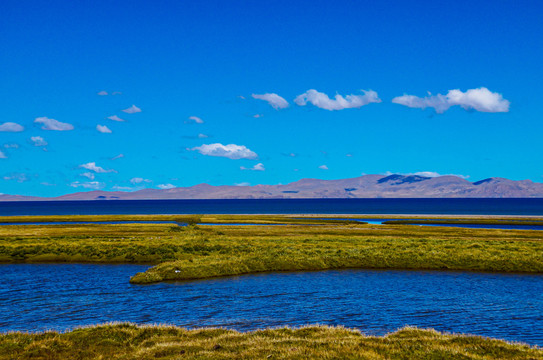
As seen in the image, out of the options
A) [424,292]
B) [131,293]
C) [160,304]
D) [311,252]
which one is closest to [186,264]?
[131,293]

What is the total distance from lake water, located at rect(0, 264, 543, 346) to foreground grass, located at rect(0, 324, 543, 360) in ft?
11.3

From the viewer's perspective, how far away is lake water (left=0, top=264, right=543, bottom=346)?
27.3m

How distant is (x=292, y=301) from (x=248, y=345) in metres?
12.5

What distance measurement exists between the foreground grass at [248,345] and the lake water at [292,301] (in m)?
3.44

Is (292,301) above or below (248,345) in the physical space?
below

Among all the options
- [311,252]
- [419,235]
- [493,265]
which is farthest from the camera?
[419,235]

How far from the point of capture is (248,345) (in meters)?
20.6

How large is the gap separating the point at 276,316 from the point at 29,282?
2418 centimetres

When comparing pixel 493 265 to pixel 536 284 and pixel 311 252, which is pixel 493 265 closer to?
pixel 536 284

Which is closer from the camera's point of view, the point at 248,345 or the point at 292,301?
the point at 248,345

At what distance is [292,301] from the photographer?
108ft

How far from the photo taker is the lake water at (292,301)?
27.3 metres

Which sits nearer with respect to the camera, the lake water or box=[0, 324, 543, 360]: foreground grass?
box=[0, 324, 543, 360]: foreground grass

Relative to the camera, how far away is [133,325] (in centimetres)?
2458
